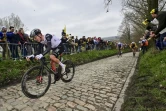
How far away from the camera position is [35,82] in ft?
17.5

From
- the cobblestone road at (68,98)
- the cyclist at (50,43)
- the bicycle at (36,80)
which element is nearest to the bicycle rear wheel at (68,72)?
the cobblestone road at (68,98)

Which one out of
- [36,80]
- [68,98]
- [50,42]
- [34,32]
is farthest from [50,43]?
[68,98]

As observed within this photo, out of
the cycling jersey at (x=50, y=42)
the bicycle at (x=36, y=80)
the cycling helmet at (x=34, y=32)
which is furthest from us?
the cycling jersey at (x=50, y=42)

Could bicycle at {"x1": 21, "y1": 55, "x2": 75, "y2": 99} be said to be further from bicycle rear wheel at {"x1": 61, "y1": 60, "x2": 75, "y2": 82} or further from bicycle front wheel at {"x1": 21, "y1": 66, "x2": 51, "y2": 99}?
bicycle rear wheel at {"x1": 61, "y1": 60, "x2": 75, "y2": 82}

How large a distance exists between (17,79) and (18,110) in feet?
11.1

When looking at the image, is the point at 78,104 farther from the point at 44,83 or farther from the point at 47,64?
the point at 47,64

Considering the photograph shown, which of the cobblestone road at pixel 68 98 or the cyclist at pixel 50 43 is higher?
the cyclist at pixel 50 43

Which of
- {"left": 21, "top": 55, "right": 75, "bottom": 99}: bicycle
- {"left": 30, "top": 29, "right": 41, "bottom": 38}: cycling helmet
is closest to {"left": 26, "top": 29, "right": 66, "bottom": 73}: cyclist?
{"left": 30, "top": 29, "right": 41, "bottom": 38}: cycling helmet

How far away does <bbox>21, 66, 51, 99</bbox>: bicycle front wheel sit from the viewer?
5027 millimetres

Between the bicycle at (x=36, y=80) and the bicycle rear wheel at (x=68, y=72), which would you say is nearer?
the bicycle at (x=36, y=80)

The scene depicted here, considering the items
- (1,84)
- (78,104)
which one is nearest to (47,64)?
(78,104)

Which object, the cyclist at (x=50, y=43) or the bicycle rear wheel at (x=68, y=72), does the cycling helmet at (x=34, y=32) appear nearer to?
the cyclist at (x=50, y=43)

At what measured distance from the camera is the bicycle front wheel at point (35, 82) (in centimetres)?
503

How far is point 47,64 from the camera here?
232 inches
